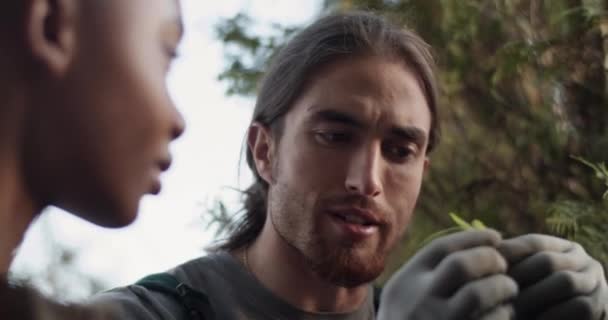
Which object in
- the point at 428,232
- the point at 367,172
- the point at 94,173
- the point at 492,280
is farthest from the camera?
the point at 428,232

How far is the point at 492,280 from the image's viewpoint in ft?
2.10

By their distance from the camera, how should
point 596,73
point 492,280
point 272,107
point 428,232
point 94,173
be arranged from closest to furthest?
point 94,173
point 492,280
point 272,107
point 596,73
point 428,232

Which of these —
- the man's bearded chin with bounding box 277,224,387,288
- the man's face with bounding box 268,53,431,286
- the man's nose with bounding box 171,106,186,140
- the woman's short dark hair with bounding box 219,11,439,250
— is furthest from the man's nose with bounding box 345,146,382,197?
the man's nose with bounding box 171,106,186,140

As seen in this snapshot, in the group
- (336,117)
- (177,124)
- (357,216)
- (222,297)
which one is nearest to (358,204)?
(357,216)

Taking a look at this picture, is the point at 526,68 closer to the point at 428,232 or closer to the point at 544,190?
the point at 544,190

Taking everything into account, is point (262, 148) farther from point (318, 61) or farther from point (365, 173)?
point (365, 173)

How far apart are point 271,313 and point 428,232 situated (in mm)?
784

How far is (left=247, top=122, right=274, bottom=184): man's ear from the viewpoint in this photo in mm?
1278

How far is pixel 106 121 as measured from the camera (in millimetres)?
516

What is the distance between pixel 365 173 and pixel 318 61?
271 millimetres

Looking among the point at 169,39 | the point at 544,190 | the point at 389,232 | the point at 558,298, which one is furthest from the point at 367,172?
the point at 544,190

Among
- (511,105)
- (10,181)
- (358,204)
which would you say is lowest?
(511,105)

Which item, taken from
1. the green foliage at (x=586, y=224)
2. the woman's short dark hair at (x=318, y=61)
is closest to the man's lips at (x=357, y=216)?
the woman's short dark hair at (x=318, y=61)

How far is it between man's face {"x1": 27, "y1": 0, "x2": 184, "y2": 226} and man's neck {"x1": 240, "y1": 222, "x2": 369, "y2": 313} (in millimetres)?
651
